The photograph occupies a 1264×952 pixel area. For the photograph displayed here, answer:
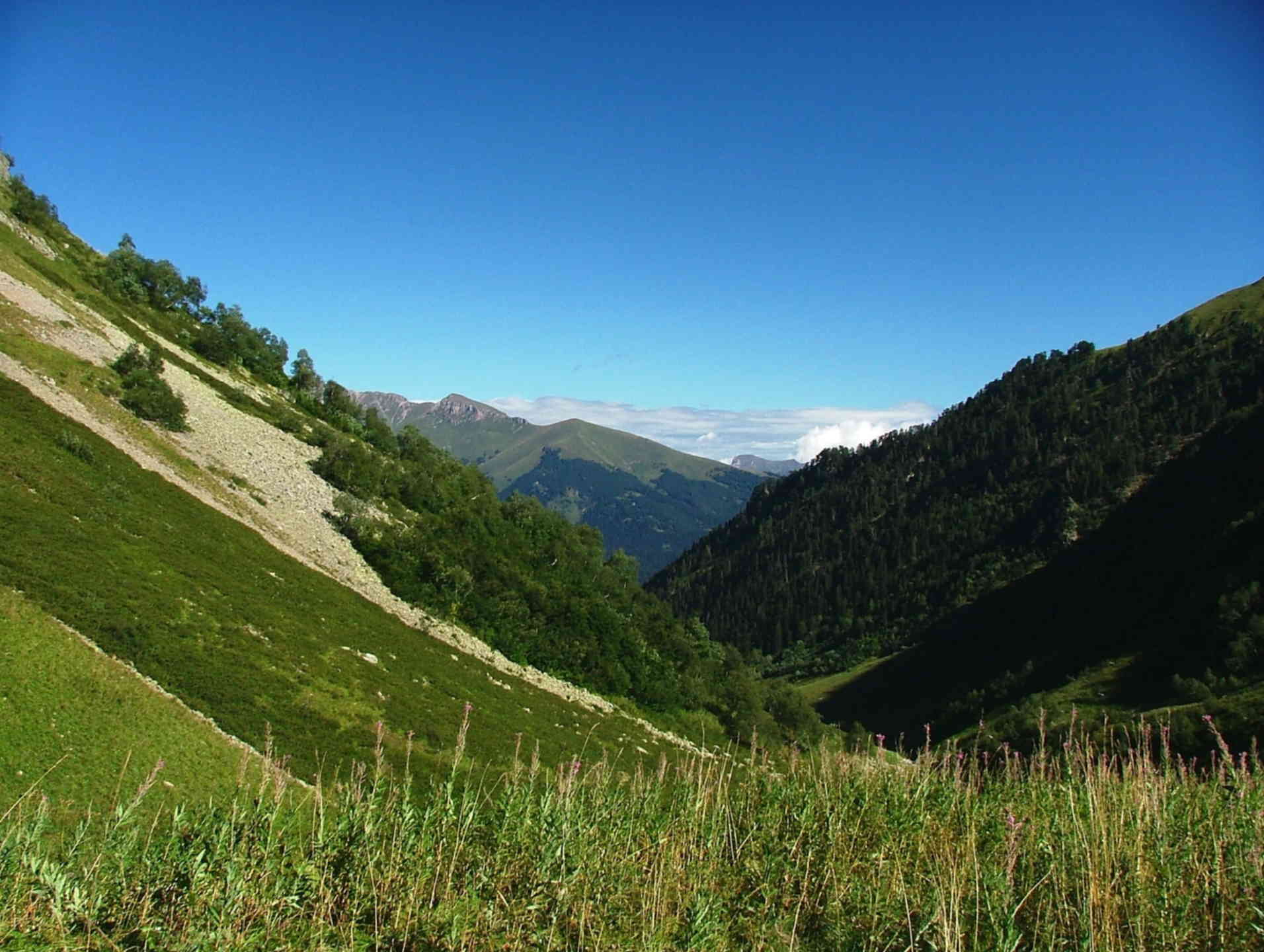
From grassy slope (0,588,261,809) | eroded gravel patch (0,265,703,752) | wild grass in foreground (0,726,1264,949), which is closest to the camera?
wild grass in foreground (0,726,1264,949)

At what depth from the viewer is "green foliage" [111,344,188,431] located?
4081cm

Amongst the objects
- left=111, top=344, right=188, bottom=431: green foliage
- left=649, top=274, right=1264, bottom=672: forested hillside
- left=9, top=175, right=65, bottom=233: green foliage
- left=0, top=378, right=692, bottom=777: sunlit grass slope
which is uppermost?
left=649, top=274, right=1264, bottom=672: forested hillside

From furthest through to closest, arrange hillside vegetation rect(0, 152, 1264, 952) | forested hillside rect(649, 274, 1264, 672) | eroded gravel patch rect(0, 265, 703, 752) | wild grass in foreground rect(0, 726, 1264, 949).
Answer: forested hillside rect(649, 274, 1264, 672), eroded gravel patch rect(0, 265, 703, 752), hillside vegetation rect(0, 152, 1264, 952), wild grass in foreground rect(0, 726, 1264, 949)

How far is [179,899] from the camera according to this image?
5.82 m

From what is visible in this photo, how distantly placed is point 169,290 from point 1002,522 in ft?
598

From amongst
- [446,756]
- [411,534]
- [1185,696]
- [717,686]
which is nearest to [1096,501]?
[1185,696]

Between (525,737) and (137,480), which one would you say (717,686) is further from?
(137,480)

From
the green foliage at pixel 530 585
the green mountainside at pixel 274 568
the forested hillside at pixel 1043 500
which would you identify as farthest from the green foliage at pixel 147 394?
the forested hillside at pixel 1043 500

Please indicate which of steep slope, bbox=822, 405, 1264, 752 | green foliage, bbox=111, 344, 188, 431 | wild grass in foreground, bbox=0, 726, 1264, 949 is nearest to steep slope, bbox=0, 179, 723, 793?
green foliage, bbox=111, 344, 188, 431

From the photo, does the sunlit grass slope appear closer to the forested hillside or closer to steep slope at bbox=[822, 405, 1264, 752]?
steep slope at bbox=[822, 405, 1264, 752]

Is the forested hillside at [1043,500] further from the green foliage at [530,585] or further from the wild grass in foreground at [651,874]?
the wild grass in foreground at [651,874]

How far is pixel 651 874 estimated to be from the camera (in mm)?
6945

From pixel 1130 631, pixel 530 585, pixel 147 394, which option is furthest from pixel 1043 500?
pixel 147 394

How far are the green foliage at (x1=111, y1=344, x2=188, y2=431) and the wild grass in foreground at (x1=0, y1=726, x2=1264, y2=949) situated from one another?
1612 inches
